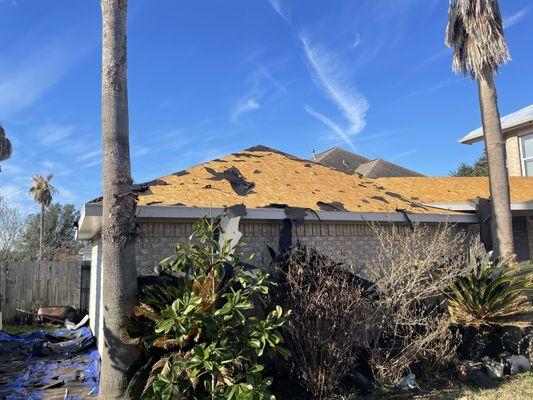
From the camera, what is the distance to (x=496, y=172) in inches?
373

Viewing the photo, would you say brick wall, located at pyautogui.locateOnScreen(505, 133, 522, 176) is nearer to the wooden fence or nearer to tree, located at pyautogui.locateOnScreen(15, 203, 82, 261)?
the wooden fence

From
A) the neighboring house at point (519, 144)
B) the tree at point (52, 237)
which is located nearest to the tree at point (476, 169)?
the neighboring house at point (519, 144)

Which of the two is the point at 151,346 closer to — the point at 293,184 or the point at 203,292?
the point at 203,292

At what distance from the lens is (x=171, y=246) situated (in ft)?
23.5

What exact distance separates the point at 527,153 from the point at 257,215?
1412 centimetres

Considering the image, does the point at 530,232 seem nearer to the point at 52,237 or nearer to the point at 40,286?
the point at 40,286

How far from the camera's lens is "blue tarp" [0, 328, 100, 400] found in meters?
7.07

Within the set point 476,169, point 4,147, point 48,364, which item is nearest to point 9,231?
point 4,147

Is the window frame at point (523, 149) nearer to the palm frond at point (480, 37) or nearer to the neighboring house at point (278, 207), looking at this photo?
the neighboring house at point (278, 207)

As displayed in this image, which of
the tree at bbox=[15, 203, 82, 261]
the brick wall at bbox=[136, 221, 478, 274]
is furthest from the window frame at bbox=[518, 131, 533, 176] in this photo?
the tree at bbox=[15, 203, 82, 261]

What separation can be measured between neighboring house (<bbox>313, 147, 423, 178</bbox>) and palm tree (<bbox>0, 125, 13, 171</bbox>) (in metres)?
17.4

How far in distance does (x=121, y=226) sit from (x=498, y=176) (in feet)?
26.0

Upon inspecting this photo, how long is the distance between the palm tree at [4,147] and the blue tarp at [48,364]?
12323 mm

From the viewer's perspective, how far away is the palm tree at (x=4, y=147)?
20989 mm
